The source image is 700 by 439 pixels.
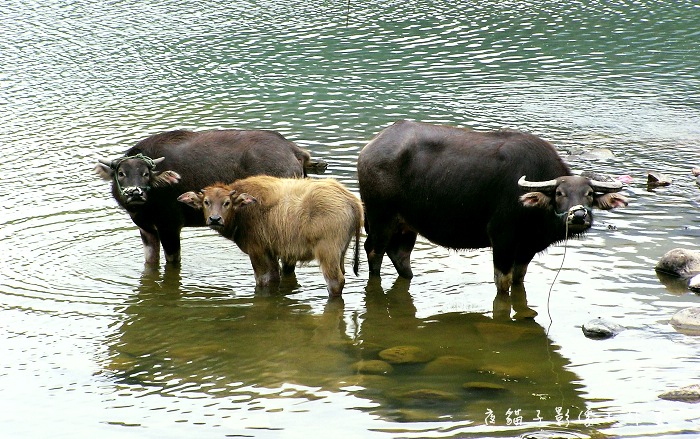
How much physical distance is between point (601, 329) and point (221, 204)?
147 inches

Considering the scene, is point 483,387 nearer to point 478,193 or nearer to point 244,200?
point 478,193

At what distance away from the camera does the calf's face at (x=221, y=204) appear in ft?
31.4

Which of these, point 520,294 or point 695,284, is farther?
point 520,294

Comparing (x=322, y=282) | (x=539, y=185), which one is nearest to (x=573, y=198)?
(x=539, y=185)

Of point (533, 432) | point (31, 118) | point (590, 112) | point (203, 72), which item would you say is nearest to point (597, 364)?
point (533, 432)

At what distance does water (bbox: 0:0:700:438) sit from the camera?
304 inches

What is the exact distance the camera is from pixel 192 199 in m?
9.97

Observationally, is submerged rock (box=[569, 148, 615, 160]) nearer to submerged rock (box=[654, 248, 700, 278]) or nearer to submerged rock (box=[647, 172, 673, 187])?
submerged rock (box=[647, 172, 673, 187])

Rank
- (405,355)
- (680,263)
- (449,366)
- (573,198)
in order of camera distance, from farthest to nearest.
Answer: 1. (680,263)
2. (573,198)
3. (405,355)
4. (449,366)

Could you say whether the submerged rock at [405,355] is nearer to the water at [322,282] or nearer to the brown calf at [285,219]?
the water at [322,282]

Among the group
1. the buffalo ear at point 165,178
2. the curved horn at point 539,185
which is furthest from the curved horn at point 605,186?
the buffalo ear at point 165,178

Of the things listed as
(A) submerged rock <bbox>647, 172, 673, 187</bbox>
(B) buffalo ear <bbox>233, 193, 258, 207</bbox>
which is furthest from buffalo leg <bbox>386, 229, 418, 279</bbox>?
(A) submerged rock <bbox>647, 172, 673, 187</bbox>

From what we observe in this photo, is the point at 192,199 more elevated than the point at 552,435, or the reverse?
the point at 192,199

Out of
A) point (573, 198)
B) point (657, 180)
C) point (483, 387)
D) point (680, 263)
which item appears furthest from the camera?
point (657, 180)
